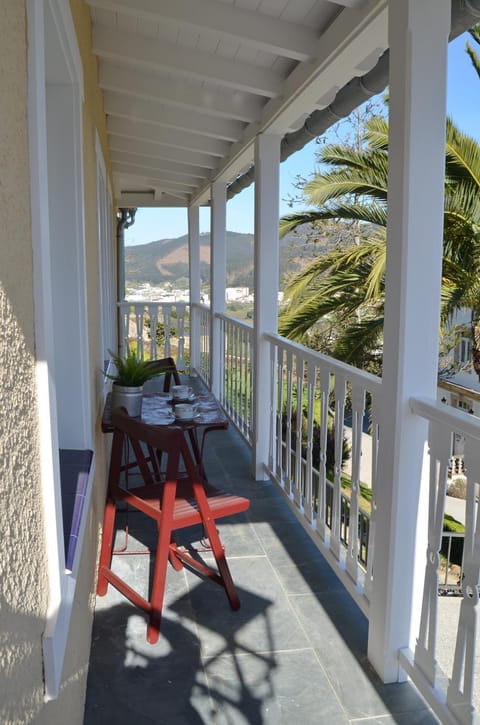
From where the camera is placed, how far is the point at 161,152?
560 cm

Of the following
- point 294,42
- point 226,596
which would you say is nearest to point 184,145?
point 294,42

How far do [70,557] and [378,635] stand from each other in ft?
3.71

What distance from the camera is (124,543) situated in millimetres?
3193

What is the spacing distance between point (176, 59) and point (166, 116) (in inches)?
45.2

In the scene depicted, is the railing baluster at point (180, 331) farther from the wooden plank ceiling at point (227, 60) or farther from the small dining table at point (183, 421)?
the small dining table at point (183, 421)

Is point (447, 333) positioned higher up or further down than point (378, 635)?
higher up

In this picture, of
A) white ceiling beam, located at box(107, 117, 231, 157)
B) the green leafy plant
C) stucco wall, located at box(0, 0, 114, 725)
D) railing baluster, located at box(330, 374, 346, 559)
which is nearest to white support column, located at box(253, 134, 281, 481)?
white ceiling beam, located at box(107, 117, 231, 157)

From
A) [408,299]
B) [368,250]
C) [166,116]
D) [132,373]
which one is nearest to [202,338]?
[368,250]

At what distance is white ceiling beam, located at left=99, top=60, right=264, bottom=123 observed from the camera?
3854 mm

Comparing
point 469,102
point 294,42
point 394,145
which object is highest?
point 469,102

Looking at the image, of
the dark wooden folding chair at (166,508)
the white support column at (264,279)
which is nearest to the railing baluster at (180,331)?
the white support column at (264,279)

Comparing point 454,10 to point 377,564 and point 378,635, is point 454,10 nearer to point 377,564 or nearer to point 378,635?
point 377,564

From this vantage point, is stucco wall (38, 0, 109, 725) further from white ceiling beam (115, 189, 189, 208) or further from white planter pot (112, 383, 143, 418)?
white ceiling beam (115, 189, 189, 208)

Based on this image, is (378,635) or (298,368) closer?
(378,635)
